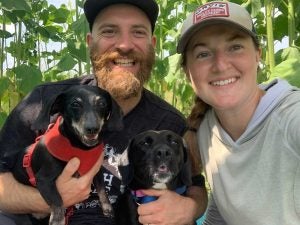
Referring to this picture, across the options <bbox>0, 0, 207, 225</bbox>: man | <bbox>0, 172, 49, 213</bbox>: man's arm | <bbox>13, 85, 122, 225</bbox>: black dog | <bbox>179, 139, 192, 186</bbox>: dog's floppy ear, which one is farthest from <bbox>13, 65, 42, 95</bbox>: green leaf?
<bbox>179, 139, 192, 186</bbox>: dog's floppy ear

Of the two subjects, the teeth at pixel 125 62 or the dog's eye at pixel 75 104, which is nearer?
the dog's eye at pixel 75 104

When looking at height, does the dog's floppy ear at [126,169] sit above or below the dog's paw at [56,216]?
above

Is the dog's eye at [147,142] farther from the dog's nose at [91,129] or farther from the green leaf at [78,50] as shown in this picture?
the green leaf at [78,50]

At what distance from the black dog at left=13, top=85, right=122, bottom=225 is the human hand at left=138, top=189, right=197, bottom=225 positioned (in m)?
0.25

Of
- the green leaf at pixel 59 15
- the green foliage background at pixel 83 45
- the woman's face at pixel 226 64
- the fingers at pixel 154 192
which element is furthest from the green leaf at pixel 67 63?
the woman's face at pixel 226 64

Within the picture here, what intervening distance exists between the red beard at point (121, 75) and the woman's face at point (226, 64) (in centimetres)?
69

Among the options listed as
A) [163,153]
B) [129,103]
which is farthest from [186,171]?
[129,103]

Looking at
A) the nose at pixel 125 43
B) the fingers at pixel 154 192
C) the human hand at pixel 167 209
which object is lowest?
the human hand at pixel 167 209

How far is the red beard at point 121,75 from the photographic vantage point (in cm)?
345

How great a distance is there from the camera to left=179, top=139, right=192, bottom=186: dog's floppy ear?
3.24 m

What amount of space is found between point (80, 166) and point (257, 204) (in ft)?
3.58

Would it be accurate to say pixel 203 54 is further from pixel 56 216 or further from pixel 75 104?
pixel 56 216

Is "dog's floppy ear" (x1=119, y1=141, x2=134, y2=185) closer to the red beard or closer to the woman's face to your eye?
the red beard

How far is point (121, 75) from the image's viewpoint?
3.53 metres
